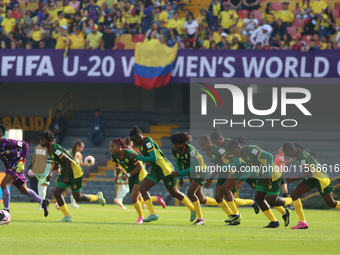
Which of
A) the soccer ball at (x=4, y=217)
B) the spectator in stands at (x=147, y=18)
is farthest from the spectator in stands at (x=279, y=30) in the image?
the soccer ball at (x=4, y=217)

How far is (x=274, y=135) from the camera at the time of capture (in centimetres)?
2406

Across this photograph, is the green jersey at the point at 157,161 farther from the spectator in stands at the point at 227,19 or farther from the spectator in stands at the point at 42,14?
the spectator in stands at the point at 42,14

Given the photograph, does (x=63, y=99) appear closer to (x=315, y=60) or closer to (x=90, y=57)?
(x=90, y=57)

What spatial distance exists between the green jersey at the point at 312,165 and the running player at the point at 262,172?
1.79ft

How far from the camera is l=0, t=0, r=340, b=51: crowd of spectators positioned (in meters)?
22.7

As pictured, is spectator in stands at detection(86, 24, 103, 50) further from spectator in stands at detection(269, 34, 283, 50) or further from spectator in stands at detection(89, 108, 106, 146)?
spectator in stands at detection(269, 34, 283, 50)

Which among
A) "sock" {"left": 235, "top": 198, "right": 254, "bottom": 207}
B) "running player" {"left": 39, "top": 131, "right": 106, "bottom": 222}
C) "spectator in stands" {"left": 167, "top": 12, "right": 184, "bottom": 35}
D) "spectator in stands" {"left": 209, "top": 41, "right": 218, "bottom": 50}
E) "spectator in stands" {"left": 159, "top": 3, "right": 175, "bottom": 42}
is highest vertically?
"spectator in stands" {"left": 159, "top": 3, "right": 175, "bottom": 42}

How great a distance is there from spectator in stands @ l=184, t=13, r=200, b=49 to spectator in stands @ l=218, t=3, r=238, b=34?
127cm

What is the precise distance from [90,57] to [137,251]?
16.6m

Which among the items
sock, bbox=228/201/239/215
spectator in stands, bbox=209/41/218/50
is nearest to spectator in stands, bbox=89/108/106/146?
spectator in stands, bbox=209/41/218/50

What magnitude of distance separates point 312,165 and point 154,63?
12721 millimetres

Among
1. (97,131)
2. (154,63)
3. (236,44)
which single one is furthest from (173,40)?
(97,131)

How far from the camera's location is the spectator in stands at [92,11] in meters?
24.2

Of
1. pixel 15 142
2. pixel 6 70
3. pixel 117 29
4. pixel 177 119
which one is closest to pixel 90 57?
pixel 117 29
